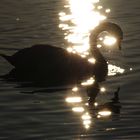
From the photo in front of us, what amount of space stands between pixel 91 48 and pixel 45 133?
7.34 metres

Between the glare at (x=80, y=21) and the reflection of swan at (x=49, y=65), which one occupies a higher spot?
the glare at (x=80, y=21)

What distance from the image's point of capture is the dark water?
16.1 m

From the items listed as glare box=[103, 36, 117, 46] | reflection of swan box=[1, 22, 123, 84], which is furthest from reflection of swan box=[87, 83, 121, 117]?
glare box=[103, 36, 117, 46]

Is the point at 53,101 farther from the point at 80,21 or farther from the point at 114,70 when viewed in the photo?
the point at 80,21

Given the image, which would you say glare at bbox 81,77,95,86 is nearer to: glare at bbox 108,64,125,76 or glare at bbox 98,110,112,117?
glare at bbox 108,64,125,76

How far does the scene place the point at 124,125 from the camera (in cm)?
1658

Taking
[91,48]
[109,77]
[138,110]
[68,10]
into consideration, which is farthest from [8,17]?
[138,110]

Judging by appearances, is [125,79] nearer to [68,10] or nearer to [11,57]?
[11,57]

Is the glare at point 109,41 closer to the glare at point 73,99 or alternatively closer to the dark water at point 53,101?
the dark water at point 53,101

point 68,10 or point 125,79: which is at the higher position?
point 68,10

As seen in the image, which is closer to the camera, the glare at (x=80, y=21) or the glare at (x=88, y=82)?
the glare at (x=88, y=82)

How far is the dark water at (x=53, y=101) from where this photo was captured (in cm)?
1614

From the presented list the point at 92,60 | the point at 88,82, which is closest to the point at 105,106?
the point at 88,82

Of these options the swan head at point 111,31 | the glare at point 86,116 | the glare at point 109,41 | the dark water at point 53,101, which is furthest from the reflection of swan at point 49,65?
the glare at point 86,116
